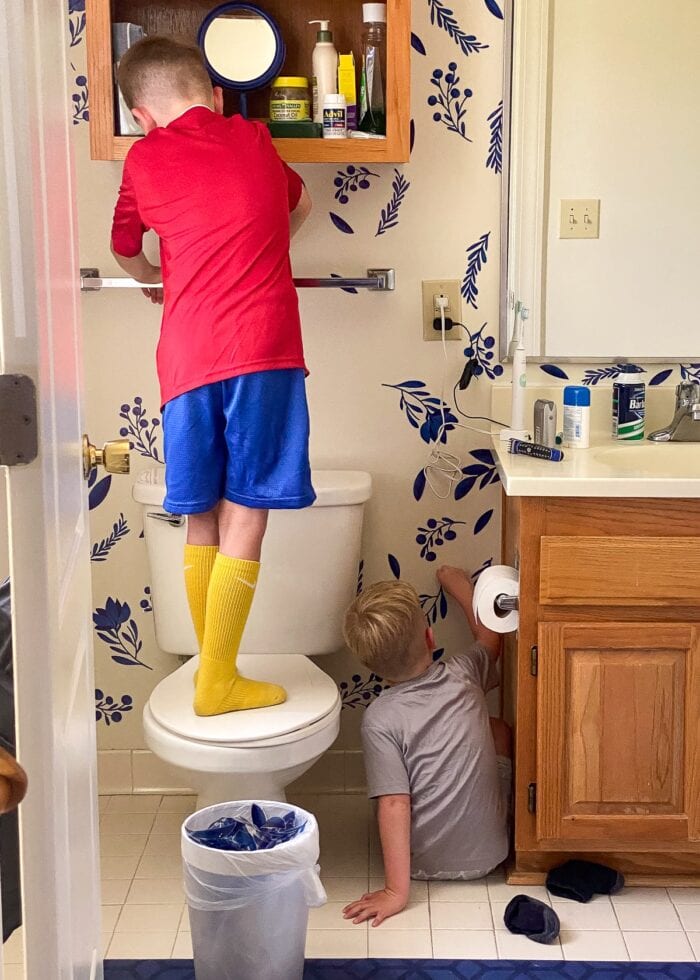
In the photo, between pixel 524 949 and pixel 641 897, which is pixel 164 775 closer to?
pixel 524 949

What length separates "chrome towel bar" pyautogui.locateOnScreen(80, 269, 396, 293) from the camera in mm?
2355

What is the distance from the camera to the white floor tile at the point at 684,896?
88.7 inches

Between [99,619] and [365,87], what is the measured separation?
1.27 m

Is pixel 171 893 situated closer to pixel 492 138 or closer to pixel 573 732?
pixel 573 732

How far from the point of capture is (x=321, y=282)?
237 centimetres

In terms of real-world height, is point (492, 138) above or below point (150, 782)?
above

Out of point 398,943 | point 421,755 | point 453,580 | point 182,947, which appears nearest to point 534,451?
point 453,580

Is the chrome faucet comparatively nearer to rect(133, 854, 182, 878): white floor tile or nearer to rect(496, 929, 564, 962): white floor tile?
rect(496, 929, 564, 962): white floor tile

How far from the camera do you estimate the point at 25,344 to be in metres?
0.99

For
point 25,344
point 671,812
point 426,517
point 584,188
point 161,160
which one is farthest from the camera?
point 426,517

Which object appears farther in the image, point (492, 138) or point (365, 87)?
point (492, 138)

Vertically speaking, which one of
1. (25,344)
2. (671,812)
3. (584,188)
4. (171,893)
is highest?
(584,188)

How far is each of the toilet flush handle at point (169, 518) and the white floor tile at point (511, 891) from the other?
0.94 m

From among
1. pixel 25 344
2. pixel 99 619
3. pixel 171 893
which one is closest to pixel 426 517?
pixel 99 619
